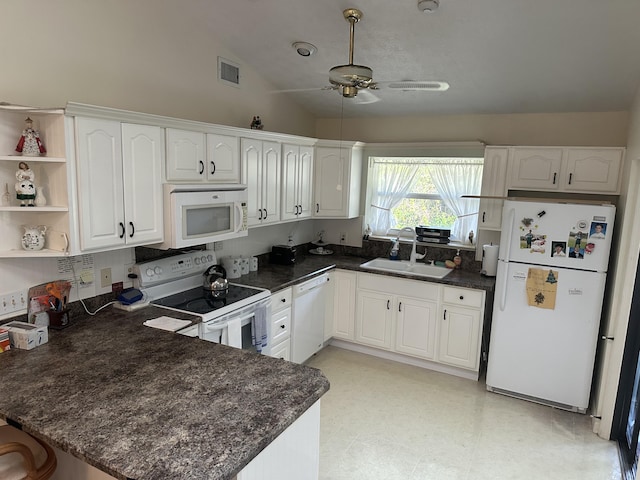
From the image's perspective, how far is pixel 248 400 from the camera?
170 centimetres

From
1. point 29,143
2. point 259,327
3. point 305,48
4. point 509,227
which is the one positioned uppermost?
point 305,48

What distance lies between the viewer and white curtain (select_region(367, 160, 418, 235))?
15.3 feet

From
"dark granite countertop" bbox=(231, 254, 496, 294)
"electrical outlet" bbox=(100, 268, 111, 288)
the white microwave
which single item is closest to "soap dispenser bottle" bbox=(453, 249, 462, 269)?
"dark granite countertop" bbox=(231, 254, 496, 294)

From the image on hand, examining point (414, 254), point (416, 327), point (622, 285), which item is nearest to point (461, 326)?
A: point (416, 327)

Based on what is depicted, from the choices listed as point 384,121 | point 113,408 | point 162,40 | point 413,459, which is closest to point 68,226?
point 113,408

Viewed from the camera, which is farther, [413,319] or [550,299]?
[413,319]

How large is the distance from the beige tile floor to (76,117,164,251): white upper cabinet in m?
1.90

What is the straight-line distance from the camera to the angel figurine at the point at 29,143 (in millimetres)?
2166

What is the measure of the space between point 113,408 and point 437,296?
2967mm

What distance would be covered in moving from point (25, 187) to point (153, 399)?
1.33m

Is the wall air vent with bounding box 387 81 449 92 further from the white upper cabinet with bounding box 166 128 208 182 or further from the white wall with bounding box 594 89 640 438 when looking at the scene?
the white wall with bounding box 594 89 640 438

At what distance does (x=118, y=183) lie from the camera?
2.45 meters

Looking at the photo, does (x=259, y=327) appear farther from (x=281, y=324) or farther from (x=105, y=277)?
(x=105, y=277)

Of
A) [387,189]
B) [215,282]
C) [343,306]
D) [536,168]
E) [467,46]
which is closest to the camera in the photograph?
[467,46]
